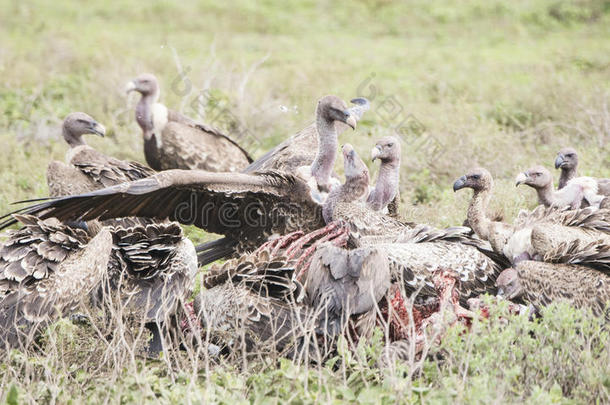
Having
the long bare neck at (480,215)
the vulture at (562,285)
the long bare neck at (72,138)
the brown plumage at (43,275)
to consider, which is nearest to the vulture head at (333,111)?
the long bare neck at (480,215)

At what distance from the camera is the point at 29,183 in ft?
23.1

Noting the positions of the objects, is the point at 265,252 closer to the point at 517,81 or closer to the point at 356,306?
the point at 356,306

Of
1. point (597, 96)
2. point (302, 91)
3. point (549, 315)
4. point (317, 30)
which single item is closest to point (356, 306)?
point (549, 315)

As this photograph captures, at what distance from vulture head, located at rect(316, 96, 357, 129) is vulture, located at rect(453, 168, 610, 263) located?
0.88m

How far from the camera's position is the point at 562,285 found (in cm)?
404

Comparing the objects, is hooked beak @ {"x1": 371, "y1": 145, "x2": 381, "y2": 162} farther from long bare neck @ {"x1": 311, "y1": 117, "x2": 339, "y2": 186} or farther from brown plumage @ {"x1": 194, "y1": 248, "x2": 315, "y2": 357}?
brown plumage @ {"x1": 194, "y1": 248, "x2": 315, "y2": 357}

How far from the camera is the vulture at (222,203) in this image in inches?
174

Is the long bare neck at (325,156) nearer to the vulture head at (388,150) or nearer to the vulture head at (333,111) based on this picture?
the vulture head at (333,111)

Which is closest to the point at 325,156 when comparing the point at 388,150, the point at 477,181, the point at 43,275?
the point at 388,150

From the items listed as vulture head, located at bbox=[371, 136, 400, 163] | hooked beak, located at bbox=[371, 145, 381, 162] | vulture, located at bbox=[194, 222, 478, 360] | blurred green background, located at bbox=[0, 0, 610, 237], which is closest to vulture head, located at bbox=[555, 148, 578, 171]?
blurred green background, located at bbox=[0, 0, 610, 237]

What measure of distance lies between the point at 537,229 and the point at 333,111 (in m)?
1.71

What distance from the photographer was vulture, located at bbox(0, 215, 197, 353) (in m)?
3.87

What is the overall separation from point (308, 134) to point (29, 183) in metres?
2.57

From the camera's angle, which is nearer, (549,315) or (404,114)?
(549,315)
